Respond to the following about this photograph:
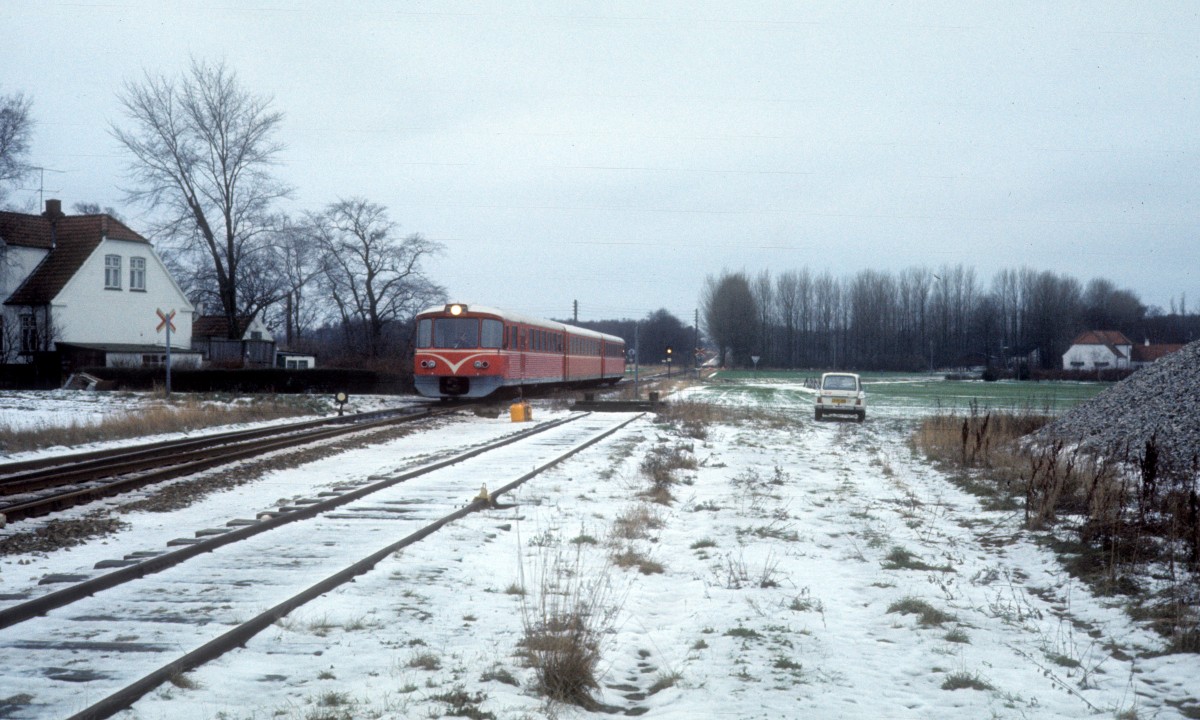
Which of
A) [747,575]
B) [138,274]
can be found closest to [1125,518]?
[747,575]

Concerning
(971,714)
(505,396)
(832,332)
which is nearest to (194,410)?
(505,396)

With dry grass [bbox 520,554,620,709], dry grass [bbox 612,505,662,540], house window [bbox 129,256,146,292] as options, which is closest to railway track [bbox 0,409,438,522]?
dry grass [bbox 612,505,662,540]

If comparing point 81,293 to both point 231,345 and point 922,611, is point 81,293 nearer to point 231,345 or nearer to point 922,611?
point 231,345

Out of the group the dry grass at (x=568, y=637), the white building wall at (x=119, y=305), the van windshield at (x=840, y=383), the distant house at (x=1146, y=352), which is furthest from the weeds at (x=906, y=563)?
the distant house at (x=1146, y=352)

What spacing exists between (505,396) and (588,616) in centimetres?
2769

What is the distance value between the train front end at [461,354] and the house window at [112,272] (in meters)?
22.7

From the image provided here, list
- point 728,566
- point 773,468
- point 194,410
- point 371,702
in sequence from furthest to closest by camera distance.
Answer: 1. point 194,410
2. point 773,468
3. point 728,566
4. point 371,702

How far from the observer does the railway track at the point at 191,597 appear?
4.90m

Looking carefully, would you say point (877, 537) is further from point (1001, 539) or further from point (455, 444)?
point (455, 444)

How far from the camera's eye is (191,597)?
6.64 m

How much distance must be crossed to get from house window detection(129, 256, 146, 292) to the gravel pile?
4119 cm

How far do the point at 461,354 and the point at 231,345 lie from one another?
24.9m

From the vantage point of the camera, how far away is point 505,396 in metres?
33.6

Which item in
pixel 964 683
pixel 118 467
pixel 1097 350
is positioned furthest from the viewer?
pixel 1097 350
